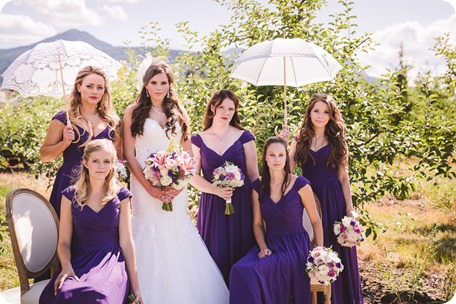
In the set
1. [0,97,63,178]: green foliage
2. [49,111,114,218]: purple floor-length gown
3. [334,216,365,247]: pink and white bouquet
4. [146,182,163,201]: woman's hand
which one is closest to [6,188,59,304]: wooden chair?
[49,111,114,218]: purple floor-length gown

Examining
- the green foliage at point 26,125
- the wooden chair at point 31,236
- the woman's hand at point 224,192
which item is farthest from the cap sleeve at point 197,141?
the green foliage at point 26,125

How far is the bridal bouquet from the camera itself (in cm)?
433

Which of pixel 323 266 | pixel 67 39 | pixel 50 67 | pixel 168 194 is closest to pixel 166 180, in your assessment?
pixel 168 194

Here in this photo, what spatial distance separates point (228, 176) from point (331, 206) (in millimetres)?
1124

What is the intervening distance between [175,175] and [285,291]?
1340 mm

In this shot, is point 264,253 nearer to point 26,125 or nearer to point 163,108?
point 163,108

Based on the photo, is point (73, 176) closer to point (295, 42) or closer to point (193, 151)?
point (193, 151)

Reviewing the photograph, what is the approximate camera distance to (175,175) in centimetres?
411

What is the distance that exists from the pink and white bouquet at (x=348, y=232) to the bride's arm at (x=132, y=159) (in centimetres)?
164

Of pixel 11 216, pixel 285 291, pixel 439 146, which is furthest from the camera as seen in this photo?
pixel 439 146

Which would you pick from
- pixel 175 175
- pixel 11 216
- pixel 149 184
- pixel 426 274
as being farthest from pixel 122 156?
pixel 426 274

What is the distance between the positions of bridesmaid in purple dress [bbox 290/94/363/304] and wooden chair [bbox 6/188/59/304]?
2.30m

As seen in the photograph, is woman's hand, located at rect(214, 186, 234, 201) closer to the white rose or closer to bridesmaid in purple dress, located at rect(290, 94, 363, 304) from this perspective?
the white rose

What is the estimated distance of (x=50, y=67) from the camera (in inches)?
181
